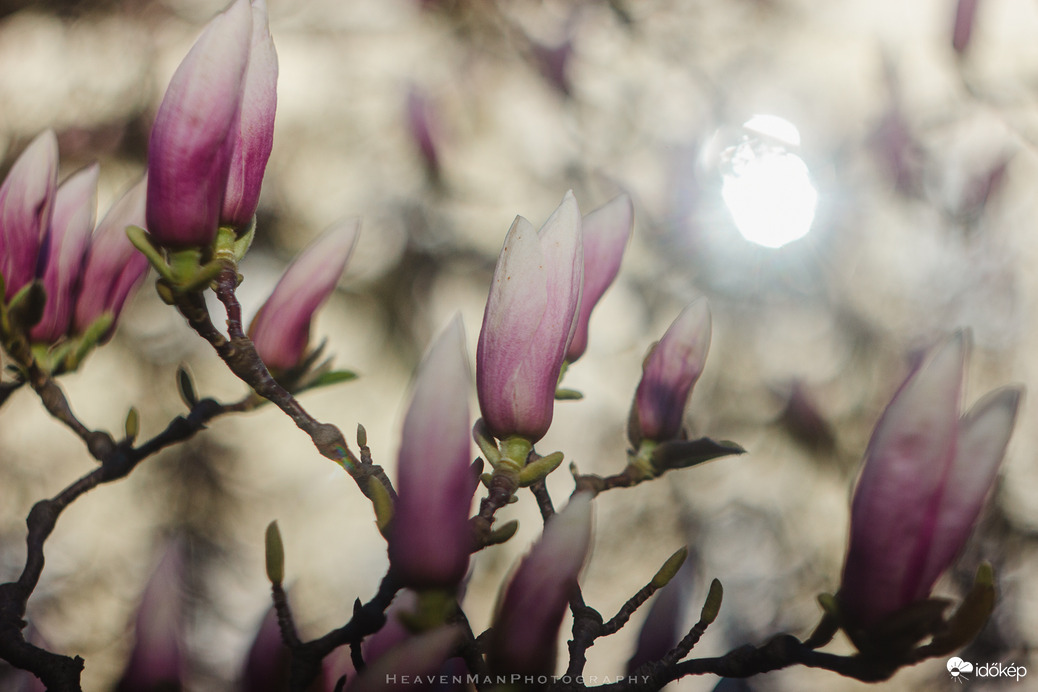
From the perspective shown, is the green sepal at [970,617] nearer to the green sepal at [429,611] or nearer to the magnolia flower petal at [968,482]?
the magnolia flower petal at [968,482]

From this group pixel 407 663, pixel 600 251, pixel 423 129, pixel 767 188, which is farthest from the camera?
pixel 423 129

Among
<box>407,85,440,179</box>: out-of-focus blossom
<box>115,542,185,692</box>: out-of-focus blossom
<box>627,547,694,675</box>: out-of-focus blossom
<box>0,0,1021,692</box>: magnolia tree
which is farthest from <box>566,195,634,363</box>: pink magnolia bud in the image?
<box>407,85,440,179</box>: out-of-focus blossom

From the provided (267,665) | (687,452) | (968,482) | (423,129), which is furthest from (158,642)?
(423,129)

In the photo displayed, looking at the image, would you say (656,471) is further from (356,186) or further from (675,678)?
(356,186)

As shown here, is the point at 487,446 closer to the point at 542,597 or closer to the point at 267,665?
the point at 542,597

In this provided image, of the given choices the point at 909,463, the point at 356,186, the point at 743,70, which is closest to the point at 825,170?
the point at 743,70

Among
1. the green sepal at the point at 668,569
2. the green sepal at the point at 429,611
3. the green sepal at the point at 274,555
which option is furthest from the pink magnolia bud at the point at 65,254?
the green sepal at the point at 668,569

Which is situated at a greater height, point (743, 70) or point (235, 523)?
point (743, 70)
